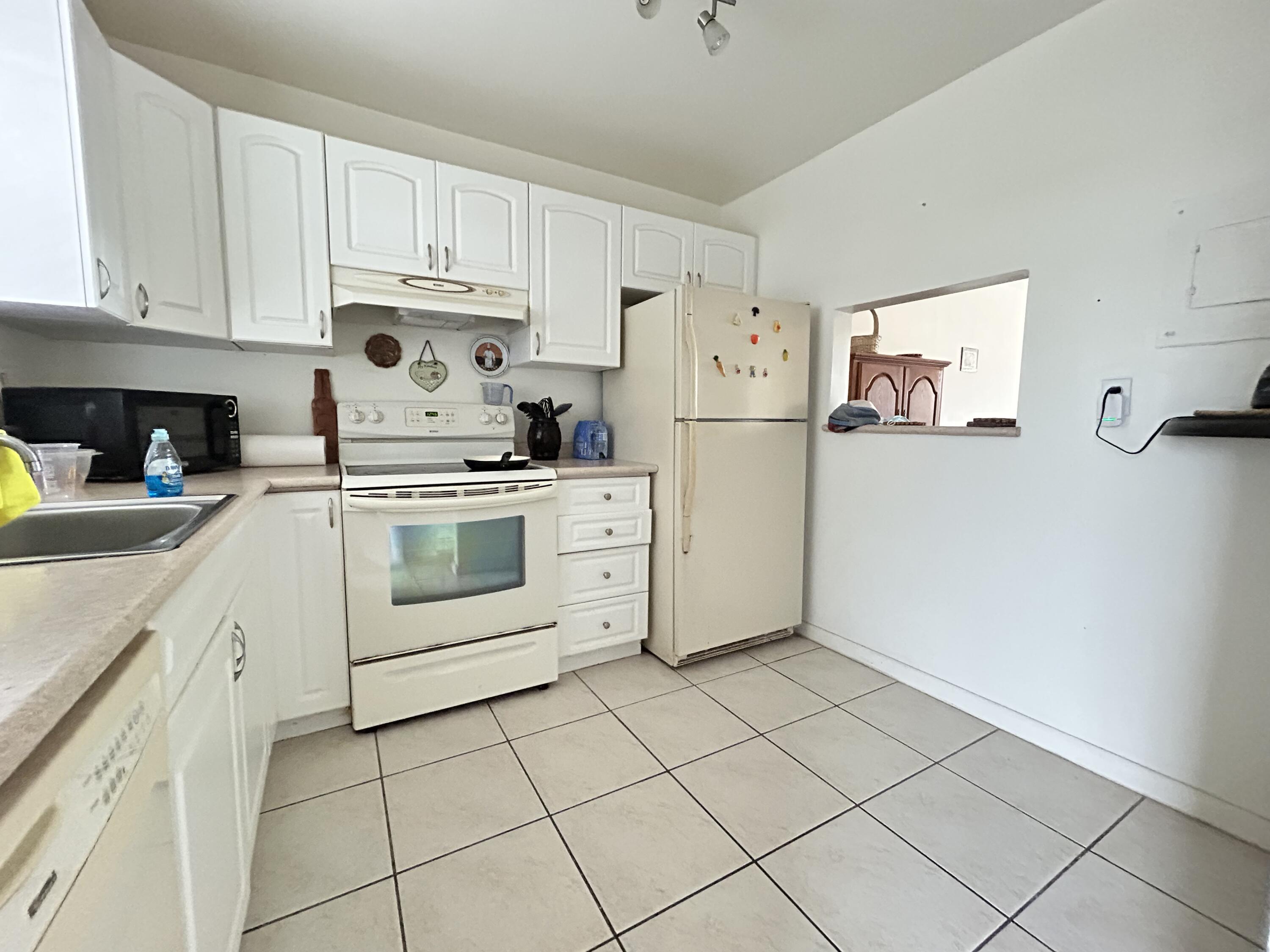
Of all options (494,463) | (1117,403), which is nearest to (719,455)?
(494,463)

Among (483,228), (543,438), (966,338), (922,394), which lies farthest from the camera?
(966,338)

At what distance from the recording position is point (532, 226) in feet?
7.66

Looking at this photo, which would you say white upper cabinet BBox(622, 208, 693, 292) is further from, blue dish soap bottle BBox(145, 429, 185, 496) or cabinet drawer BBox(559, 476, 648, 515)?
blue dish soap bottle BBox(145, 429, 185, 496)

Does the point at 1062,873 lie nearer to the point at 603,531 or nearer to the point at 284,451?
the point at 603,531

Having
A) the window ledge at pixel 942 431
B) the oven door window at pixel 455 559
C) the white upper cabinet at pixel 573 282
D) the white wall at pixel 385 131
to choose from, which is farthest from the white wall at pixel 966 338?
the oven door window at pixel 455 559

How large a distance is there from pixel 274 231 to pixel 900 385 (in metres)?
3.16

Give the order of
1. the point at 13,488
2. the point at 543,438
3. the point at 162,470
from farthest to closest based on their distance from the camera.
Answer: the point at 543,438
the point at 162,470
the point at 13,488

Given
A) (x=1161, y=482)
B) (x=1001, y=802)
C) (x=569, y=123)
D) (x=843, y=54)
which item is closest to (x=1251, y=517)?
(x=1161, y=482)

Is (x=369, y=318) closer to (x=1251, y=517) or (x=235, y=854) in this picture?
(x=235, y=854)

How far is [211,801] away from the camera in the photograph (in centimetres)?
86

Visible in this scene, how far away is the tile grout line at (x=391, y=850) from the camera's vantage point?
118 cm

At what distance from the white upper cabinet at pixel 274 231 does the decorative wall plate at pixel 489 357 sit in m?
0.70

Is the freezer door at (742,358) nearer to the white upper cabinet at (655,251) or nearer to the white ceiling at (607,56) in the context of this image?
the white upper cabinet at (655,251)

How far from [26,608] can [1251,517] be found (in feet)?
8.26
